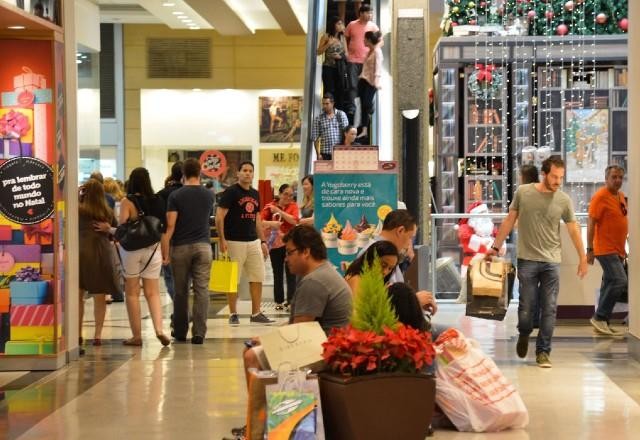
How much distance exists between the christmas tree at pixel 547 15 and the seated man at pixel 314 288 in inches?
497

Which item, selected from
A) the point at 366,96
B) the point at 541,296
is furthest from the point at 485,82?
the point at 541,296

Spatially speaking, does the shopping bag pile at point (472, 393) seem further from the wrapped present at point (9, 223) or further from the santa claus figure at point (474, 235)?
the santa claus figure at point (474, 235)

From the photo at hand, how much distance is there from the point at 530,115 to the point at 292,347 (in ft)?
43.1

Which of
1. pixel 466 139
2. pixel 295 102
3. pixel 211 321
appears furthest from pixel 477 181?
pixel 295 102

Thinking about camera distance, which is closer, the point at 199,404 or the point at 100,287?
the point at 199,404

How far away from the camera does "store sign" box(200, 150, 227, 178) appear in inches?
901

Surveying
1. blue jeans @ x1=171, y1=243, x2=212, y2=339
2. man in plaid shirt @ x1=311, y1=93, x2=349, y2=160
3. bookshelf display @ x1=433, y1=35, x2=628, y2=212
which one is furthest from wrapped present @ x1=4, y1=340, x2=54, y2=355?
bookshelf display @ x1=433, y1=35, x2=628, y2=212

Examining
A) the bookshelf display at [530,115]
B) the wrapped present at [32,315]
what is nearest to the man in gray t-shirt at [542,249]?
the wrapped present at [32,315]

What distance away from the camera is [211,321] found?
41.3ft

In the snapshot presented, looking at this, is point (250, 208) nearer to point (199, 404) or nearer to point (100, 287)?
point (100, 287)

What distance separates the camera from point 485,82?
59.4 ft

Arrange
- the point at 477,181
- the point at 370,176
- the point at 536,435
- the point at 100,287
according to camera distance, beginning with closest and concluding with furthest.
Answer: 1. the point at 536,435
2. the point at 370,176
3. the point at 100,287
4. the point at 477,181

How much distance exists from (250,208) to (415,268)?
1673 mm

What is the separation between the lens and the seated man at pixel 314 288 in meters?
6.11
